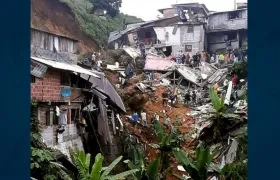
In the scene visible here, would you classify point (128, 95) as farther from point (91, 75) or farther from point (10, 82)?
point (10, 82)

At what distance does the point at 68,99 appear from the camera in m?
5.66

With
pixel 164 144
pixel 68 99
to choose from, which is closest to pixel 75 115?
pixel 68 99

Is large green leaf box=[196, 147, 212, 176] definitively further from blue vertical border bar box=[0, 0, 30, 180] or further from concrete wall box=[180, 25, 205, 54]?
concrete wall box=[180, 25, 205, 54]

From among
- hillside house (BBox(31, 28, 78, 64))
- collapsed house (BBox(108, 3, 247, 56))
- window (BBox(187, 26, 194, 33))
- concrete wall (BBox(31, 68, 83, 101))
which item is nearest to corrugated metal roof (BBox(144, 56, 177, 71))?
collapsed house (BBox(108, 3, 247, 56))

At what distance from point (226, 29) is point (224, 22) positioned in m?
0.30

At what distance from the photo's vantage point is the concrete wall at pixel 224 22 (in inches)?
436

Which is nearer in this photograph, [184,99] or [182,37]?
[184,99]

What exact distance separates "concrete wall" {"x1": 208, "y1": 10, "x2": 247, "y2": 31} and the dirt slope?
3734 mm

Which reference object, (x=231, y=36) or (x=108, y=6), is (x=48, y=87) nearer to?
(x=108, y=6)

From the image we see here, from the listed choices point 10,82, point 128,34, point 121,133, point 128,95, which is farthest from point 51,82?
point 128,34

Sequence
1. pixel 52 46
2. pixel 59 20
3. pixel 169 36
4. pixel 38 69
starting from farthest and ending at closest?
pixel 59 20
pixel 169 36
pixel 52 46
pixel 38 69

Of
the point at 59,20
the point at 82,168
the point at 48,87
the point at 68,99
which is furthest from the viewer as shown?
the point at 59,20

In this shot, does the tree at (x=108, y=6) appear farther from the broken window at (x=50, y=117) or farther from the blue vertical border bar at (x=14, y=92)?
the blue vertical border bar at (x=14, y=92)

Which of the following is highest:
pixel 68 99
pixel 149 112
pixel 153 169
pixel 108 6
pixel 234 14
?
pixel 108 6
